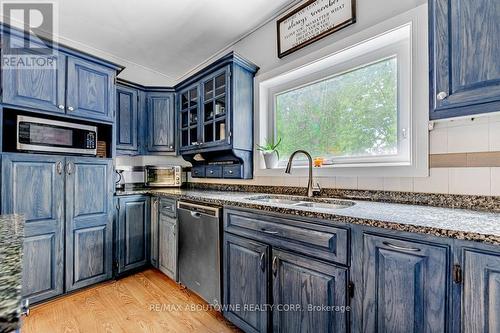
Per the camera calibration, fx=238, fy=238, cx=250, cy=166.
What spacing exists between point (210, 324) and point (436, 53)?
214cm

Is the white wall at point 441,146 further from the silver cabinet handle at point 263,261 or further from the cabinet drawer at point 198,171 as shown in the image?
the cabinet drawer at point 198,171

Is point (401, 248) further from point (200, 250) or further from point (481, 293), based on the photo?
point (200, 250)

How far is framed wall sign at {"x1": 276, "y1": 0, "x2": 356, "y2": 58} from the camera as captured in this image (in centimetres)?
177

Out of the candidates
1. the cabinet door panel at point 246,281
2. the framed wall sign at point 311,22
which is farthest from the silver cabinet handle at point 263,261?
the framed wall sign at point 311,22

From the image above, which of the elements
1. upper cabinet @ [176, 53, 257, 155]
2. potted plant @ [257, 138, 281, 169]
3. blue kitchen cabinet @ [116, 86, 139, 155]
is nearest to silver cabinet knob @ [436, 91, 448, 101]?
potted plant @ [257, 138, 281, 169]

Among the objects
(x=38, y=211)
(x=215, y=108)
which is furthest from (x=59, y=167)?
(x=215, y=108)

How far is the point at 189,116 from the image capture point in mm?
2861

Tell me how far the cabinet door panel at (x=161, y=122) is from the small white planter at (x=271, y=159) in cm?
147

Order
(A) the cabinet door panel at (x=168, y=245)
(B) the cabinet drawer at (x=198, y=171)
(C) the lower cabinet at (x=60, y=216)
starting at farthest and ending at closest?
(B) the cabinet drawer at (x=198, y=171) < (A) the cabinet door panel at (x=168, y=245) < (C) the lower cabinet at (x=60, y=216)

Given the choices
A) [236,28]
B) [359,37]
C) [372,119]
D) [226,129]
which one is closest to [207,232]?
[226,129]

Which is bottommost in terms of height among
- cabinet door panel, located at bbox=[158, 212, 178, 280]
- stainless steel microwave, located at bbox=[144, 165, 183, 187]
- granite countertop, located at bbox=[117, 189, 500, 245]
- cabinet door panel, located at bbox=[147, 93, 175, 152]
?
cabinet door panel, located at bbox=[158, 212, 178, 280]

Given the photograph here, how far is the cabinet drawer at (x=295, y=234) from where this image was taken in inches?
44.7

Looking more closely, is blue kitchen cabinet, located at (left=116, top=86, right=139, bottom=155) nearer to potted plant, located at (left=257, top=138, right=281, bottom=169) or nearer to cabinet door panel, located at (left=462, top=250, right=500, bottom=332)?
potted plant, located at (left=257, top=138, right=281, bottom=169)

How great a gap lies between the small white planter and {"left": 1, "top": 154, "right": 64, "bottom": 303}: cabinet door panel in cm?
180
